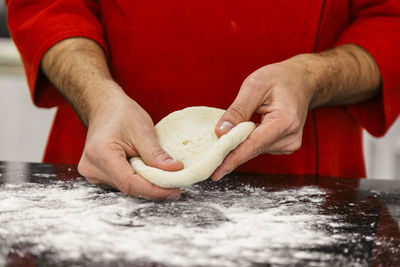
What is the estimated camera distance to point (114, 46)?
1.16 meters

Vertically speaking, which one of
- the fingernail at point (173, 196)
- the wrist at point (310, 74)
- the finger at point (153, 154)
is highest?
the wrist at point (310, 74)

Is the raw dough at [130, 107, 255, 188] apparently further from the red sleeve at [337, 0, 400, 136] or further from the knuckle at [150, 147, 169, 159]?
the red sleeve at [337, 0, 400, 136]

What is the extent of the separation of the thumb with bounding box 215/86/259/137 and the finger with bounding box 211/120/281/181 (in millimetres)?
32

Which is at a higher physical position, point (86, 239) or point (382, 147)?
point (86, 239)

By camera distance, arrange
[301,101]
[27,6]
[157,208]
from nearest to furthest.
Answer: [157,208] → [301,101] → [27,6]

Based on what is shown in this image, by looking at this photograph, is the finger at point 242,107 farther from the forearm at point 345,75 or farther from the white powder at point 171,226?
the forearm at point 345,75

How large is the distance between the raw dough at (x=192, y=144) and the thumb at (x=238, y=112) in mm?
14

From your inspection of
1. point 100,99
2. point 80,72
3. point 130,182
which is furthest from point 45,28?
point 130,182

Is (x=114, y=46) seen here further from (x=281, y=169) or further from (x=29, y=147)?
(x=29, y=147)

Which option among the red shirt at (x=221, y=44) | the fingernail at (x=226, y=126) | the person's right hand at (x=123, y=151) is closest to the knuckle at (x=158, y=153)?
the person's right hand at (x=123, y=151)

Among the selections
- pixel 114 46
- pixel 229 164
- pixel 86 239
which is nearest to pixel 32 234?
pixel 86 239

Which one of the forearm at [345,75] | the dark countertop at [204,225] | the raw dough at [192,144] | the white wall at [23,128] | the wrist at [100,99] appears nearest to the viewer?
the dark countertop at [204,225]

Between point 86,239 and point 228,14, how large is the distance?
639 mm

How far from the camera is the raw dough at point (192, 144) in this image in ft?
2.47
